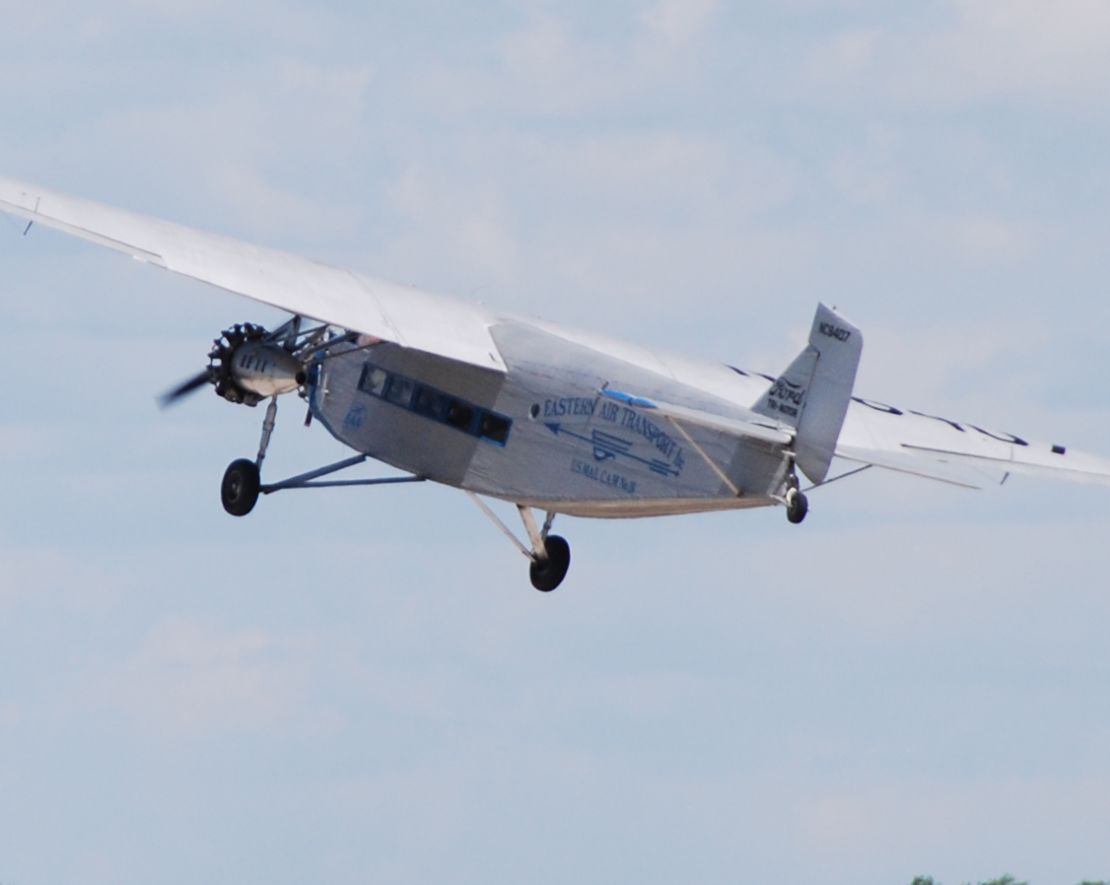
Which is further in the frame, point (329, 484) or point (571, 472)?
point (329, 484)

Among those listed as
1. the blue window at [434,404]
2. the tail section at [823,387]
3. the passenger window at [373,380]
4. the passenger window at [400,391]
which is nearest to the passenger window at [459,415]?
the blue window at [434,404]

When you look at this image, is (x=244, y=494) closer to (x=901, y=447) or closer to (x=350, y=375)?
(x=350, y=375)

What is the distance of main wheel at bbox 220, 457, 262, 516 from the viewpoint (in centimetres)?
4653

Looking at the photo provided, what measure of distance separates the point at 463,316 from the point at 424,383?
1.07m

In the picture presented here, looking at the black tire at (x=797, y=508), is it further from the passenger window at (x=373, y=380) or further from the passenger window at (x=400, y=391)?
the passenger window at (x=373, y=380)

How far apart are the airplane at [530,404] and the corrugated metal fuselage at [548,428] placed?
0.03 meters

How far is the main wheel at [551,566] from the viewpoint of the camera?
4647 cm

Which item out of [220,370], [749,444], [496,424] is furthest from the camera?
[220,370]

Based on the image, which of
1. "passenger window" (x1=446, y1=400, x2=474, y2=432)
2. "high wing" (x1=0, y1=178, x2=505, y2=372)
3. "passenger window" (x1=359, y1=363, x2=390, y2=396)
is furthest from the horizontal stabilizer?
"passenger window" (x1=359, y1=363, x2=390, y2=396)

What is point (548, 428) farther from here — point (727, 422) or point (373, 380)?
point (373, 380)

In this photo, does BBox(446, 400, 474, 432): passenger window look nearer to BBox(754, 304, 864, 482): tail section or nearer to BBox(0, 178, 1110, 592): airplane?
BBox(0, 178, 1110, 592): airplane

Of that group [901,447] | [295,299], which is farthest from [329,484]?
[901,447]

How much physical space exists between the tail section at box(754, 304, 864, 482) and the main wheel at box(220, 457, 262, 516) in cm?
912

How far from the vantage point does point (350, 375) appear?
151ft
